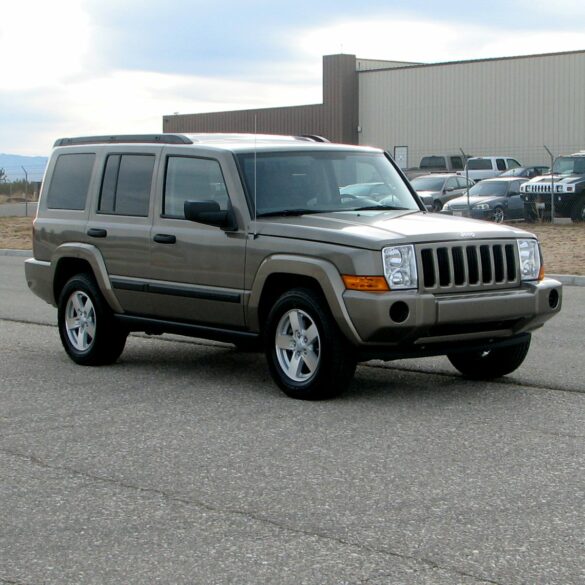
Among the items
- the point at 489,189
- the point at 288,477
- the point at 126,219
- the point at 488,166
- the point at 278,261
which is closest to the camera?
the point at 288,477

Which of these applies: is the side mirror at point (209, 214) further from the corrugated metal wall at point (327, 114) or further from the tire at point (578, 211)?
the corrugated metal wall at point (327, 114)

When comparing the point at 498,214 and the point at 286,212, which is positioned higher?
the point at 286,212

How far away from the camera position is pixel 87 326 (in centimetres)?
1029

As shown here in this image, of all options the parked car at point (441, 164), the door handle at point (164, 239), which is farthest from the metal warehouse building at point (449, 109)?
the door handle at point (164, 239)

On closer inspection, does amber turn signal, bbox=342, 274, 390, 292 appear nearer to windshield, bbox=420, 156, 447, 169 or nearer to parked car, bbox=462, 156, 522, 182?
parked car, bbox=462, 156, 522, 182

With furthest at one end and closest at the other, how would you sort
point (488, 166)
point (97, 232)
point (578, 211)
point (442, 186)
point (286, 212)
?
point (488, 166) < point (442, 186) < point (578, 211) < point (97, 232) < point (286, 212)

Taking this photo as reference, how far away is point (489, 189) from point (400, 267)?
2684 cm

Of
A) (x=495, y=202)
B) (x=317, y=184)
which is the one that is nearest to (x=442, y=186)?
(x=495, y=202)

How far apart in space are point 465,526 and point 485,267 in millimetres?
3367

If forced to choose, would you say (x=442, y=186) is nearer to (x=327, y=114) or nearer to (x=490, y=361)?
(x=327, y=114)

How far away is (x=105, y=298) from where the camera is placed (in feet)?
33.2

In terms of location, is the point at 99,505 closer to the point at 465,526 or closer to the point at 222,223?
the point at 465,526

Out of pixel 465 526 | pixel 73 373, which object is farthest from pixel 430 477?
pixel 73 373

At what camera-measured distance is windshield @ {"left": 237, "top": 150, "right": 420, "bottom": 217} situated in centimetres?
912
